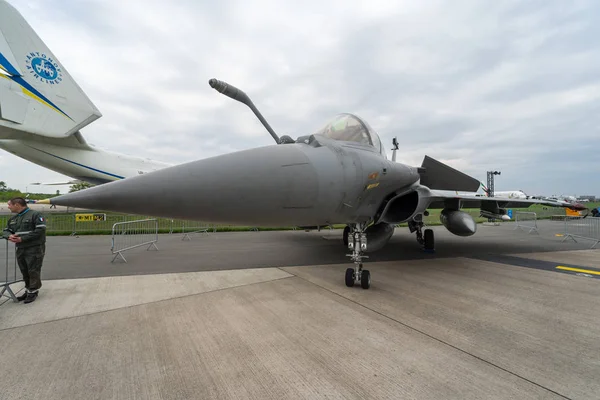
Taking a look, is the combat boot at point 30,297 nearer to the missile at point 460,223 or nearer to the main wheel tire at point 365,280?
the main wheel tire at point 365,280

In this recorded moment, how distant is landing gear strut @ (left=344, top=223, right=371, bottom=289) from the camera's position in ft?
13.6

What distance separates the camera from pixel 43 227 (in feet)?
12.5

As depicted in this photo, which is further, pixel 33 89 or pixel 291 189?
pixel 33 89

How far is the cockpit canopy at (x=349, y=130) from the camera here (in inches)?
145

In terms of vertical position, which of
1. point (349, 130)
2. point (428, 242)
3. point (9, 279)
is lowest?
point (9, 279)

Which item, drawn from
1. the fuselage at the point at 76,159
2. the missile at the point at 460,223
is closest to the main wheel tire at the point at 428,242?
the missile at the point at 460,223

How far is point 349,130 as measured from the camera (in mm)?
3844

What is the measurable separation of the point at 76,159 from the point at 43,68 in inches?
128

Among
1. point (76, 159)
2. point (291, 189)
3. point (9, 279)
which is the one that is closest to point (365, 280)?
point (291, 189)

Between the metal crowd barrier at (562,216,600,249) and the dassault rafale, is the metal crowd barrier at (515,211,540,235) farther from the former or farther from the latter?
the dassault rafale

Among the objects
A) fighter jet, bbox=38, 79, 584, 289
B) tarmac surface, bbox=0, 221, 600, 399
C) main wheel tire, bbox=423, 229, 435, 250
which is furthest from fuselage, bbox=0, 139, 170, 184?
main wheel tire, bbox=423, 229, 435, 250

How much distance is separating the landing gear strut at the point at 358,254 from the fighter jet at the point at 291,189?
0.05ft

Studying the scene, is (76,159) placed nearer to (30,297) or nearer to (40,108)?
(40,108)

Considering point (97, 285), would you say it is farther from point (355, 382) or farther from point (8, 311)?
point (355, 382)
